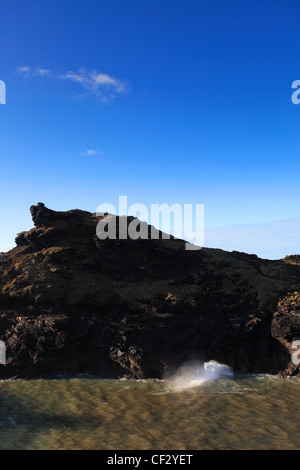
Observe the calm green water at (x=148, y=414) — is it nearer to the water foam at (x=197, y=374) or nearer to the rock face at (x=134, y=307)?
the water foam at (x=197, y=374)

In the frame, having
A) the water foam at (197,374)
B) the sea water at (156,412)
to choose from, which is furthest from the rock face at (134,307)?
the sea water at (156,412)

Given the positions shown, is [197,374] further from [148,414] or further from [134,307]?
[148,414]

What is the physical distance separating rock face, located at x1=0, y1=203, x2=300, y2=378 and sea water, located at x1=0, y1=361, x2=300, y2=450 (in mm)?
2759

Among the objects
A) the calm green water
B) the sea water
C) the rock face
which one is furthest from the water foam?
the calm green water

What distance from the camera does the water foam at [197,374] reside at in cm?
4217

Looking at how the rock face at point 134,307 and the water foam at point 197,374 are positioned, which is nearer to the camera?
the water foam at point 197,374

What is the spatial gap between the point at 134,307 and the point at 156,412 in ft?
65.6

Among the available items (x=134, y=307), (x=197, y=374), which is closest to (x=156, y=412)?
(x=197, y=374)

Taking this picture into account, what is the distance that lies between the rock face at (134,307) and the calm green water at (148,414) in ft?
11.1

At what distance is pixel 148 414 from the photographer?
106 feet

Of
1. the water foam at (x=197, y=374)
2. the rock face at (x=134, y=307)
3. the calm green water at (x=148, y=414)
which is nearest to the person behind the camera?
the calm green water at (x=148, y=414)

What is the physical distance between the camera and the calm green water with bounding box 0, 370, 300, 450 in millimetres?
26922

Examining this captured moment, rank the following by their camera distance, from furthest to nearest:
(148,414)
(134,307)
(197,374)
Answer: (134,307) < (197,374) < (148,414)
